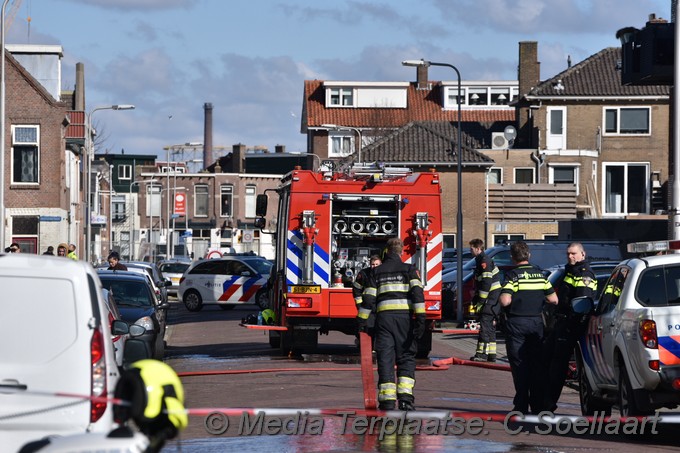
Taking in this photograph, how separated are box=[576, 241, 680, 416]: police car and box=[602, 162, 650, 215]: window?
49.4 meters

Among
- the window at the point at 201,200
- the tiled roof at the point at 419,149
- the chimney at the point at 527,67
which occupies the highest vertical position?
Result: the chimney at the point at 527,67

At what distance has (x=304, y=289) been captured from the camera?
20.5 meters

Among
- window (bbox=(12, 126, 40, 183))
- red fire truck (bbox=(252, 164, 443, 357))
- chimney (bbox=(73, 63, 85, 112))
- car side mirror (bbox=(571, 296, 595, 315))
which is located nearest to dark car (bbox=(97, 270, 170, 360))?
red fire truck (bbox=(252, 164, 443, 357))

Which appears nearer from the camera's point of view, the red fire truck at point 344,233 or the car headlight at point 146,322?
the car headlight at point 146,322

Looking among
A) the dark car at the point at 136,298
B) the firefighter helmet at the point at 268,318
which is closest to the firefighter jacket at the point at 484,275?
the firefighter helmet at the point at 268,318

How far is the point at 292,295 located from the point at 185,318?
17.2 meters

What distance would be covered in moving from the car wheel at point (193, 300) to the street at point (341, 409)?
1586 cm

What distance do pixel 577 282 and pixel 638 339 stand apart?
3208 millimetres

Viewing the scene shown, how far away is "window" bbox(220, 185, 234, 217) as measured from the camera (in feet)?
328

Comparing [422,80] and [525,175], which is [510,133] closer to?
[525,175]

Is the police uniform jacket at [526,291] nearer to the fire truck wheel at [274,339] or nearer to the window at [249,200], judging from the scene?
the fire truck wheel at [274,339]

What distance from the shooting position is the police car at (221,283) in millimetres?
40031

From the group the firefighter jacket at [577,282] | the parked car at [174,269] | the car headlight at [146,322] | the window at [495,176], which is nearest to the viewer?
the firefighter jacket at [577,282]

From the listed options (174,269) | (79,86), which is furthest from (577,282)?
(79,86)
